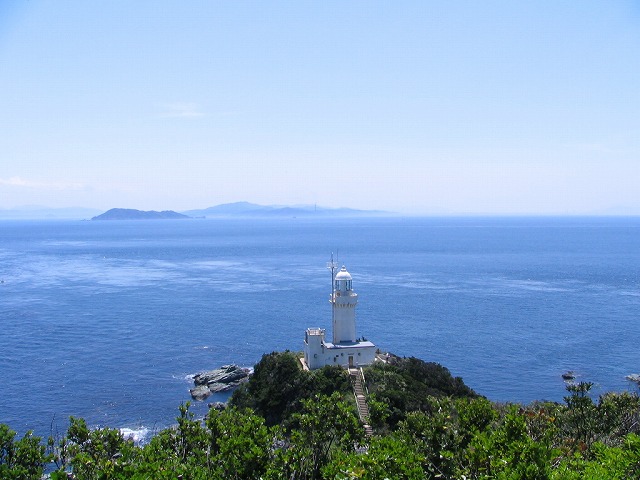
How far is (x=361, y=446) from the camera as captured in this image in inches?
799

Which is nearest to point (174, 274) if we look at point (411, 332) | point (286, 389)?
point (411, 332)

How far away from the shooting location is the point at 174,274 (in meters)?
117

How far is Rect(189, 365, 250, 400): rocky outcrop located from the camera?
160ft

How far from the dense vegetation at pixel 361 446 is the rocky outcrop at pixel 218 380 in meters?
28.2

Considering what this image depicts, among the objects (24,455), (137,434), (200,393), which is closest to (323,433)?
(24,455)

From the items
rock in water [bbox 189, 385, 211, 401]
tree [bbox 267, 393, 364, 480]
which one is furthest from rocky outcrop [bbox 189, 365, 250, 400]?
tree [bbox 267, 393, 364, 480]

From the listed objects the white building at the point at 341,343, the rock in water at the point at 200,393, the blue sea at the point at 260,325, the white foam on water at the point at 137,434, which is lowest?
the white foam on water at the point at 137,434

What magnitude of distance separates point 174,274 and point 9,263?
159 feet

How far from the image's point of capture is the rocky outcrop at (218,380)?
160 ft

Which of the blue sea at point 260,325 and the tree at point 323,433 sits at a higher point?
the tree at point 323,433

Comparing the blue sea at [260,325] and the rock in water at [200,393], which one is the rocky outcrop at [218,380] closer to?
the rock in water at [200,393]

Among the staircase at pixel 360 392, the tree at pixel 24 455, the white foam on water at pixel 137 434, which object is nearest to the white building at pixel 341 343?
the staircase at pixel 360 392

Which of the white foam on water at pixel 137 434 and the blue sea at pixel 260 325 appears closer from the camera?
the white foam on water at pixel 137 434

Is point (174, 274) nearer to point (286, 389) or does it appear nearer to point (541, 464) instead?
point (286, 389)
